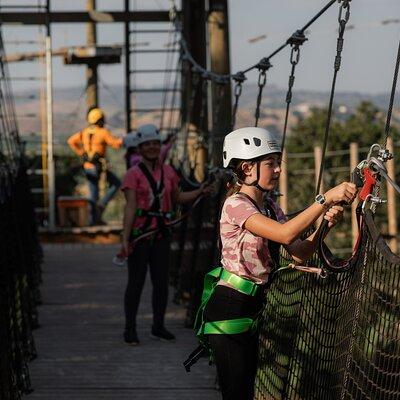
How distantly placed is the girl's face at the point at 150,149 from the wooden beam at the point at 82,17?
31.9ft

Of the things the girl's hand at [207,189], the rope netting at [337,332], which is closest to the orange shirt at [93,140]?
the girl's hand at [207,189]

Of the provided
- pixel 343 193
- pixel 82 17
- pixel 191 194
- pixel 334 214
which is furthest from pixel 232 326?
pixel 82 17

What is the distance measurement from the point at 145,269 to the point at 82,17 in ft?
32.5

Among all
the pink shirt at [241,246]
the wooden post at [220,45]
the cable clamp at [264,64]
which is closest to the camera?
the pink shirt at [241,246]

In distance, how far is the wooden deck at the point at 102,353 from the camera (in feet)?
25.7

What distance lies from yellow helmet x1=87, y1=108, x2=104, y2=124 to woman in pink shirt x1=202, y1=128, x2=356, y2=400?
426 inches

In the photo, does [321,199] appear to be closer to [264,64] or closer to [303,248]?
[303,248]

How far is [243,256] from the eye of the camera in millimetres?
5414

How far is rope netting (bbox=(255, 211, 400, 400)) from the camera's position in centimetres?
464

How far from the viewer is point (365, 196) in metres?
4.75

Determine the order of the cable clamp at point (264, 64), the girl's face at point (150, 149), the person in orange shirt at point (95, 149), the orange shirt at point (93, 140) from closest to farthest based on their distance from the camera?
the cable clamp at point (264, 64)
the girl's face at point (150, 149)
the person in orange shirt at point (95, 149)
the orange shirt at point (93, 140)

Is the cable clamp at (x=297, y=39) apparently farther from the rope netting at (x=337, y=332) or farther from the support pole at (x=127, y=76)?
the support pole at (x=127, y=76)

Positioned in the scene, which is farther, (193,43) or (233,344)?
(193,43)

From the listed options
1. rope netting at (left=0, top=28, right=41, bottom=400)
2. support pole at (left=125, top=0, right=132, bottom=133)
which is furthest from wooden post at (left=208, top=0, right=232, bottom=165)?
support pole at (left=125, top=0, right=132, bottom=133)
